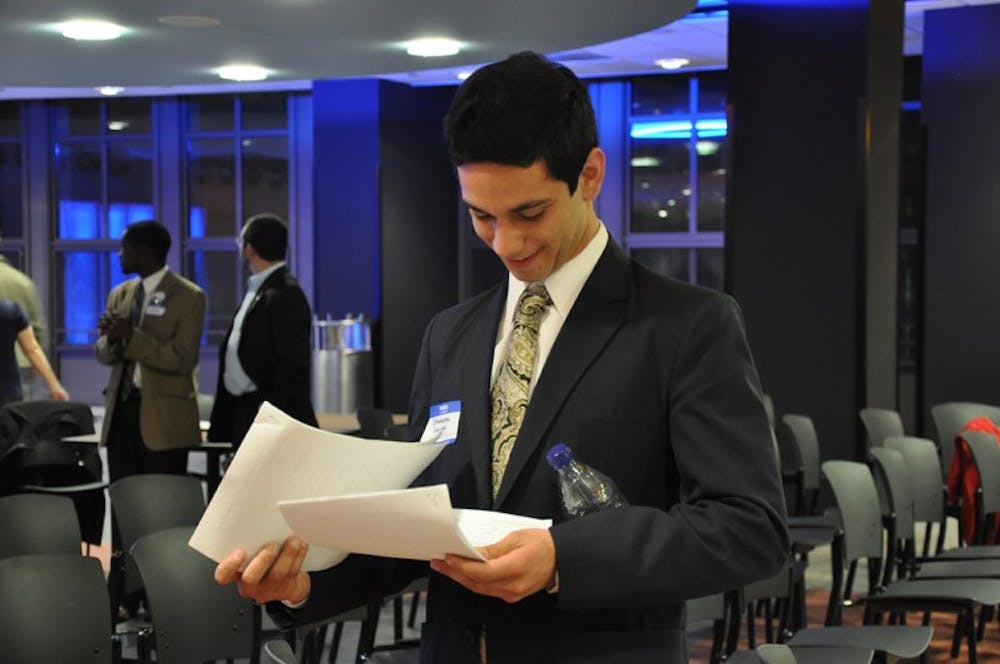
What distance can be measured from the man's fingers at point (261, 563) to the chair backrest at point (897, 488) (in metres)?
4.67

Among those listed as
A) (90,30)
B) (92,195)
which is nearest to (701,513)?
(90,30)

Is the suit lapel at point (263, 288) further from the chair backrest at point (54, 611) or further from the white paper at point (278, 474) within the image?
the white paper at point (278, 474)

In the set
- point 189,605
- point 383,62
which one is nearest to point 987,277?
point 383,62

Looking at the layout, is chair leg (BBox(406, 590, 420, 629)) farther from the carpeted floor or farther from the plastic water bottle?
the plastic water bottle

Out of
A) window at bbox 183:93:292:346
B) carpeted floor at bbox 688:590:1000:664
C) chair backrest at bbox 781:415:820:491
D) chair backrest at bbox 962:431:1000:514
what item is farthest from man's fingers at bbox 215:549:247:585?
window at bbox 183:93:292:346

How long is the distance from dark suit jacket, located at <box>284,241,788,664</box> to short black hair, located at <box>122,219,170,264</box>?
5211 millimetres

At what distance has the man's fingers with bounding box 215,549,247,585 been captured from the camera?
5.71 ft

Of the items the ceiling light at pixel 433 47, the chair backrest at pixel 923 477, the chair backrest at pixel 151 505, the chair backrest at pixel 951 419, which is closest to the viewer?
the chair backrest at pixel 151 505

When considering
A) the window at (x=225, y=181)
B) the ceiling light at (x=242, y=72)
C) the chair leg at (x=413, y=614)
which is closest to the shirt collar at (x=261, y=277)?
the chair leg at (x=413, y=614)

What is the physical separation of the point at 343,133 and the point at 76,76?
418 cm

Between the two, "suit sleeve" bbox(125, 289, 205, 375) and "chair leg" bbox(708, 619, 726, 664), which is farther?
"suit sleeve" bbox(125, 289, 205, 375)

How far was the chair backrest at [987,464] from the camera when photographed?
680 cm

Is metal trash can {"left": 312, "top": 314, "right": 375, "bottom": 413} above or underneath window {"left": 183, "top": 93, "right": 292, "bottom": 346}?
underneath

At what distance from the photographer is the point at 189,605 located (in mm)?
3898
